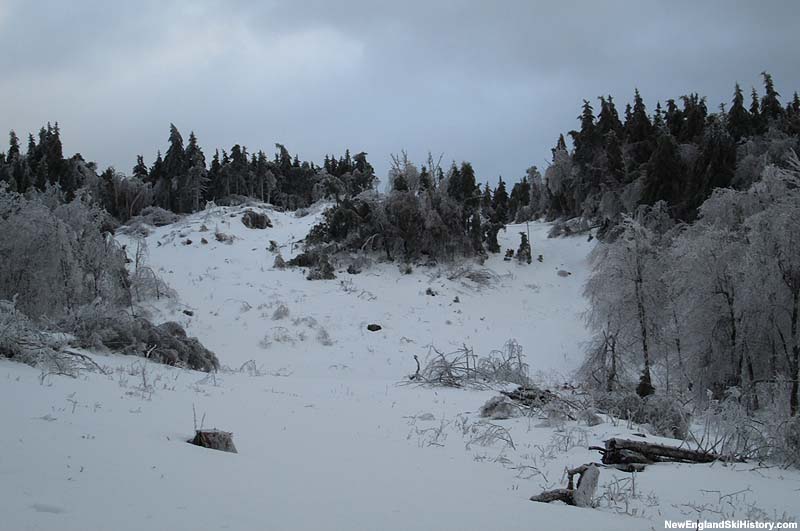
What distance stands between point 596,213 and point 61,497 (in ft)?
135

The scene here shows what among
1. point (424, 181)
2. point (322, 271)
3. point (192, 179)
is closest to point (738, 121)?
point (424, 181)

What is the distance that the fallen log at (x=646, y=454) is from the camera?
22.8 ft

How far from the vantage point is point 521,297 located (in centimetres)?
3109

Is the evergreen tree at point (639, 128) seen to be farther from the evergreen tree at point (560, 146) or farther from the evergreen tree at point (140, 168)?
the evergreen tree at point (140, 168)

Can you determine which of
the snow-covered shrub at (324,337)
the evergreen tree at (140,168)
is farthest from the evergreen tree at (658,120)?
the evergreen tree at (140,168)

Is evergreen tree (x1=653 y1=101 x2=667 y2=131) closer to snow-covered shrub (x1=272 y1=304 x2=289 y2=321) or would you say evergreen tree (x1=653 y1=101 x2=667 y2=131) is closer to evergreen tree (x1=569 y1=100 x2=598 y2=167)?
evergreen tree (x1=569 y1=100 x2=598 y2=167)

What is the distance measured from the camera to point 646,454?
7.11m

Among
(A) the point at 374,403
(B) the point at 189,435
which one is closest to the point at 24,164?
(A) the point at 374,403

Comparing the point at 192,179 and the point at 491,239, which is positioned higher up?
the point at 192,179

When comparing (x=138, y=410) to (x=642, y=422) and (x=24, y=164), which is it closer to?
(x=642, y=422)

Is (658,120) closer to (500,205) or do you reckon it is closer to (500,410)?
(500,205)

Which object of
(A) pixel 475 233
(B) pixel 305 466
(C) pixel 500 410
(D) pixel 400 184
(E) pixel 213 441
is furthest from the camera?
(A) pixel 475 233

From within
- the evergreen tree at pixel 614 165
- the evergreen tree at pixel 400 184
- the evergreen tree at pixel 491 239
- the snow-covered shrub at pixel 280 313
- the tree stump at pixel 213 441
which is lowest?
the snow-covered shrub at pixel 280 313

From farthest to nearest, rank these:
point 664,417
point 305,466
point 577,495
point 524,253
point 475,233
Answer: point 524,253, point 475,233, point 664,417, point 305,466, point 577,495
